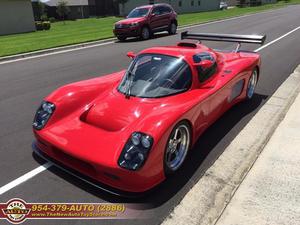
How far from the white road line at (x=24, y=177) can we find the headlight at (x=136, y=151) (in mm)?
1316

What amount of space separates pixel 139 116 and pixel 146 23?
14.3 m

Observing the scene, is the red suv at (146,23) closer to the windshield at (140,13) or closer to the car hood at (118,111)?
the windshield at (140,13)

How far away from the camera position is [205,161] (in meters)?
4.32

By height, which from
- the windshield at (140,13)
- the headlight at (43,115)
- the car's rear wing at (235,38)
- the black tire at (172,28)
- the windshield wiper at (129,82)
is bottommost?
the black tire at (172,28)

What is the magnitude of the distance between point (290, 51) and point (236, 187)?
9717 mm

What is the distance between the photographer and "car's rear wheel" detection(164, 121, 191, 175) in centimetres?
373

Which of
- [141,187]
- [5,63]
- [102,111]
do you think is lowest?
[5,63]

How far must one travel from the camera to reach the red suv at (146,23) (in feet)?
56.0

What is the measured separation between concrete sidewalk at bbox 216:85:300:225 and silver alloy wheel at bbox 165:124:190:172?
776 mm

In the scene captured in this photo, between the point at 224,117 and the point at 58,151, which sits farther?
the point at 224,117

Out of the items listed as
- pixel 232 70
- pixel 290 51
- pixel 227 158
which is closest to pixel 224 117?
pixel 232 70

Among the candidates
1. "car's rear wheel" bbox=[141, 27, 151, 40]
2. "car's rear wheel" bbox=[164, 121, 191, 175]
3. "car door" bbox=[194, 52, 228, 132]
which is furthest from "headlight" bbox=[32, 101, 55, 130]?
"car's rear wheel" bbox=[141, 27, 151, 40]

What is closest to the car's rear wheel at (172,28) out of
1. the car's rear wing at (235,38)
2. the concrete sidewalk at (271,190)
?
the car's rear wing at (235,38)

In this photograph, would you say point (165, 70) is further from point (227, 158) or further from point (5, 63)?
point (5, 63)
